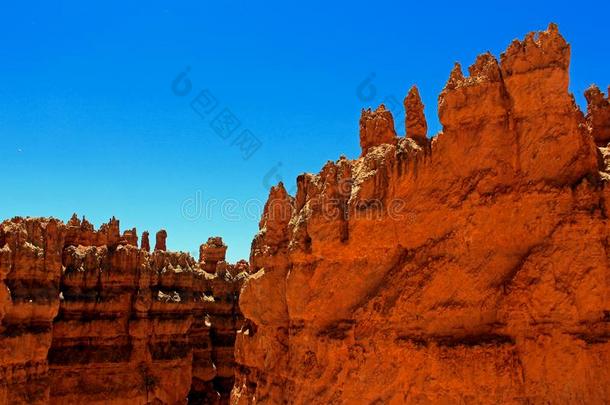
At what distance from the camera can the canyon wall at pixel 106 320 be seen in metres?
27.4

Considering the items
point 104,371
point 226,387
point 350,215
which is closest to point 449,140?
point 350,215

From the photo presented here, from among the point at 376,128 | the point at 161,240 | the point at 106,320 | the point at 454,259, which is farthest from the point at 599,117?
the point at 161,240

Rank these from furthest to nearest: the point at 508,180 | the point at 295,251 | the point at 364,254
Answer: the point at 295,251, the point at 364,254, the point at 508,180

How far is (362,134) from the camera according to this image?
16406 mm

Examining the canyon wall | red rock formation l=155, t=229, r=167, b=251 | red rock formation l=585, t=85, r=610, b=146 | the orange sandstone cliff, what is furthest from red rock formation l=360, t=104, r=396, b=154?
red rock formation l=155, t=229, r=167, b=251

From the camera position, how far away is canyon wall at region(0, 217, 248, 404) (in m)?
27.4

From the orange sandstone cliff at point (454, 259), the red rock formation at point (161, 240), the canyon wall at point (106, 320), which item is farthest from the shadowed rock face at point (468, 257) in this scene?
Result: the red rock formation at point (161, 240)

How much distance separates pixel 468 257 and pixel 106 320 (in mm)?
26264

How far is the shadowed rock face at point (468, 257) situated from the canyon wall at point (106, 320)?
668 inches

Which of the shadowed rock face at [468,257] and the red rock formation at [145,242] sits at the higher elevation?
the red rock formation at [145,242]

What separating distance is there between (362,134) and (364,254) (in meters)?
3.75

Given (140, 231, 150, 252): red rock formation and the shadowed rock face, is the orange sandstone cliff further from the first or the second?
(140, 231, 150, 252): red rock formation

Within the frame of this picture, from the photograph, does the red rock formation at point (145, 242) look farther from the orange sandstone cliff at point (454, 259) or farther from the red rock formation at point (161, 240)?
the orange sandstone cliff at point (454, 259)

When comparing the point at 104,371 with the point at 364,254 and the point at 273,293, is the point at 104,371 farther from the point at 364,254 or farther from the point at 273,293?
the point at 364,254
